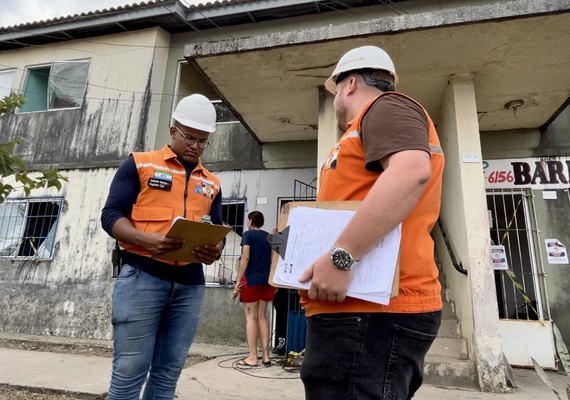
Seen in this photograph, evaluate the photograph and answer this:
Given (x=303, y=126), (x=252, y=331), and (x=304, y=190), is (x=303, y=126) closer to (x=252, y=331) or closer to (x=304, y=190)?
(x=304, y=190)

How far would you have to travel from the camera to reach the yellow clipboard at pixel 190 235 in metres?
1.70

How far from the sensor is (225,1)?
7.23 meters

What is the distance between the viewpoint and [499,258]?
18.0ft

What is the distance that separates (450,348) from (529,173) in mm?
3123

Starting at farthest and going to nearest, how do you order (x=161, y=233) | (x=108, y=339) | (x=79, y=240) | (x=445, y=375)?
(x=79, y=240), (x=108, y=339), (x=445, y=375), (x=161, y=233)

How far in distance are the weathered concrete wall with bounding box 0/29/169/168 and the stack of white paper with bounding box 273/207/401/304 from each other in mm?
6660

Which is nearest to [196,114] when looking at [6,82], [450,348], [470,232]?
[470,232]

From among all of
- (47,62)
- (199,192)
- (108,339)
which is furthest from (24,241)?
(199,192)

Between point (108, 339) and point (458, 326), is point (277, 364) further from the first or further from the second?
point (108, 339)

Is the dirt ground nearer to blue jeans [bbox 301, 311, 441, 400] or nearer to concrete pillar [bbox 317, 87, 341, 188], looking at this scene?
blue jeans [bbox 301, 311, 441, 400]

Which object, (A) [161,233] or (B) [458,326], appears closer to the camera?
(A) [161,233]

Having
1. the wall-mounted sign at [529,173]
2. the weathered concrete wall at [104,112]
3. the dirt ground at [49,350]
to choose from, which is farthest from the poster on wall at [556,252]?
the weathered concrete wall at [104,112]

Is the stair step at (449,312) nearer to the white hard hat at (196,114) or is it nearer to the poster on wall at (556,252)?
the poster on wall at (556,252)

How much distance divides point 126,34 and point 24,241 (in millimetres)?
4546
